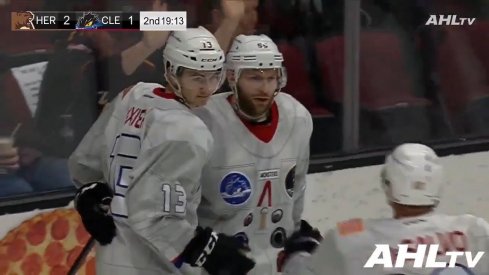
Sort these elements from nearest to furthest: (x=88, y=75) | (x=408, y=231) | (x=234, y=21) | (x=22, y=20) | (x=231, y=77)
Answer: (x=408, y=231), (x=231, y=77), (x=22, y=20), (x=88, y=75), (x=234, y=21)

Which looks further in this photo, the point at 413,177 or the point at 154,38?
the point at 154,38

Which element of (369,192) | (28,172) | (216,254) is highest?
(216,254)

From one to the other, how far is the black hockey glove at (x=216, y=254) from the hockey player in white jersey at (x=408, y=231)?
0.97 feet

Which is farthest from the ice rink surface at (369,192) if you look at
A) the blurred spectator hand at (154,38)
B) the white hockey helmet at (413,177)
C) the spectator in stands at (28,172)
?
the white hockey helmet at (413,177)

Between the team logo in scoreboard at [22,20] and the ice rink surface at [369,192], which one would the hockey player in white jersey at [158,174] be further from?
the ice rink surface at [369,192]

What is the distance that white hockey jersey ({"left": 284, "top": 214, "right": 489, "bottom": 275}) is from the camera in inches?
76.5

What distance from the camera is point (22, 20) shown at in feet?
9.61

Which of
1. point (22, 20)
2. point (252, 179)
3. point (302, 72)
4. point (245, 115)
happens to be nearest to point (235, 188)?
point (252, 179)

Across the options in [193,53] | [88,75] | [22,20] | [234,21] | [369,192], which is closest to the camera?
[193,53]

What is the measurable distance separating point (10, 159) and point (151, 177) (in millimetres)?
846

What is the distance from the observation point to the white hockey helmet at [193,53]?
2.34 meters

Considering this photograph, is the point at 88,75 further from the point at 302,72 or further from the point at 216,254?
the point at 216,254

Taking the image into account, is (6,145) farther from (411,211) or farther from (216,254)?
(411,211)

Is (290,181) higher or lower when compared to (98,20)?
lower
